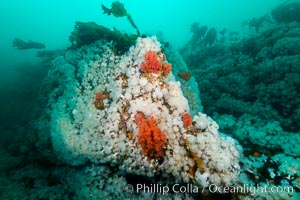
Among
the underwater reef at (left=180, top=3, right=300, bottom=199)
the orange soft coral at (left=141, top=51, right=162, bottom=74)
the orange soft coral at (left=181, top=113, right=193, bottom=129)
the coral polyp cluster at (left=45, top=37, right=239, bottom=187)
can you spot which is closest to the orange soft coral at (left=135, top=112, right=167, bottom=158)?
the coral polyp cluster at (left=45, top=37, right=239, bottom=187)

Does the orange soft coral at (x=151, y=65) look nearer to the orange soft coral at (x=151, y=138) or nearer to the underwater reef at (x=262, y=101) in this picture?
the orange soft coral at (x=151, y=138)

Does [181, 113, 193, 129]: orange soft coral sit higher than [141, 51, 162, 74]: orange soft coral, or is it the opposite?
[141, 51, 162, 74]: orange soft coral

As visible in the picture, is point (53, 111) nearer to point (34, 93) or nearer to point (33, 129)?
point (33, 129)

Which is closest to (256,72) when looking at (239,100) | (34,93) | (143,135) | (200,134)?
(239,100)

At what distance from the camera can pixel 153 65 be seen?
5805 mm

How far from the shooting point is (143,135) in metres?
5.16

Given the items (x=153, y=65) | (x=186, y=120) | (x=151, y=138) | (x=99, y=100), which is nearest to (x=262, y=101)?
(x=186, y=120)

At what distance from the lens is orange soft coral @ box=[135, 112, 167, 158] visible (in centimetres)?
509

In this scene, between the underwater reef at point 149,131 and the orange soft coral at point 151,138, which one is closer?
the underwater reef at point 149,131

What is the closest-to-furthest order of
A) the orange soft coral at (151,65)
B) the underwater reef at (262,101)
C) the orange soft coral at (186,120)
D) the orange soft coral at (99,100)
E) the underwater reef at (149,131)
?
1. the underwater reef at (149,131)
2. the underwater reef at (262,101)
3. the orange soft coral at (186,120)
4. the orange soft coral at (151,65)
5. the orange soft coral at (99,100)

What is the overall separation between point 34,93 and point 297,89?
10363mm

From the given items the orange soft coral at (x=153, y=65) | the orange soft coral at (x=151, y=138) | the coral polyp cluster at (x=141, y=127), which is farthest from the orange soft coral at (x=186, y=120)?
the orange soft coral at (x=153, y=65)

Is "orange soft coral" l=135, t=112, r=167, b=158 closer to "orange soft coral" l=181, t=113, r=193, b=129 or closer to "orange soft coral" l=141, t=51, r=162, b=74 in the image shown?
"orange soft coral" l=181, t=113, r=193, b=129

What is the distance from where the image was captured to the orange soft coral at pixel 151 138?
509 cm
